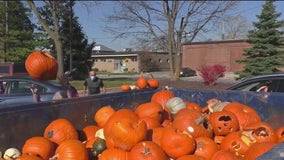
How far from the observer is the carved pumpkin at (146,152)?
3752 millimetres

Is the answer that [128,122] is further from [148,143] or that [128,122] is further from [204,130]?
[204,130]

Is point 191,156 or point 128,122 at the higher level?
point 128,122

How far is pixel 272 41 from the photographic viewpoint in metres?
30.1

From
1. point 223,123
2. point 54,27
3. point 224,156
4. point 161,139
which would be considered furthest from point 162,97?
point 54,27

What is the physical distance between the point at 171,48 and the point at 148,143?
27470 mm

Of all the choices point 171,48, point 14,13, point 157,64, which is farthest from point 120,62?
point 171,48

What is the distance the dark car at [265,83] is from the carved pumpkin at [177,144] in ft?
12.7

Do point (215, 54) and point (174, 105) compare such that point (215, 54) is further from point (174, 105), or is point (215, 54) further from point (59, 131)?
point (59, 131)

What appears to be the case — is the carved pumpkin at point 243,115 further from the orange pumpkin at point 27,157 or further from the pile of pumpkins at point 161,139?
the orange pumpkin at point 27,157

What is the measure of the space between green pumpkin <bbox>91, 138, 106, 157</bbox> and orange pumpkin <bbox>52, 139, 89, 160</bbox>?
0.16 m

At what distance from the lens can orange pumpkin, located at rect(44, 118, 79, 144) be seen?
4.39 m

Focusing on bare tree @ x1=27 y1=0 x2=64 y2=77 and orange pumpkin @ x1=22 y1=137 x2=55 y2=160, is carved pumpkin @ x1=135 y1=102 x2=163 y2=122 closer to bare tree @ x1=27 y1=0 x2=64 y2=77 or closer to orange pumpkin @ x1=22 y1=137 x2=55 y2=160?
orange pumpkin @ x1=22 y1=137 x2=55 y2=160

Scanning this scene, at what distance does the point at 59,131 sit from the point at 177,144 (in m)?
1.27

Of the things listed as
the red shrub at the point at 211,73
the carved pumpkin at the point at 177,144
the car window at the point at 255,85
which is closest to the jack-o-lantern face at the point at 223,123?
the carved pumpkin at the point at 177,144
